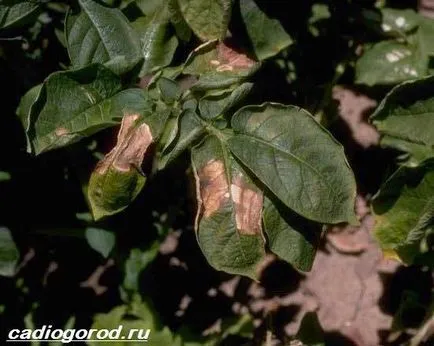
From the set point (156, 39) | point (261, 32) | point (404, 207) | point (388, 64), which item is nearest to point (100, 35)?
point (156, 39)

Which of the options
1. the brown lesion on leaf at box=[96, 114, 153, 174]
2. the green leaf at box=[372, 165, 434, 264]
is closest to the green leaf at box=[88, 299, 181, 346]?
the green leaf at box=[372, 165, 434, 264]

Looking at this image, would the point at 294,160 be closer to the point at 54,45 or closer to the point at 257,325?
the point at 54,45

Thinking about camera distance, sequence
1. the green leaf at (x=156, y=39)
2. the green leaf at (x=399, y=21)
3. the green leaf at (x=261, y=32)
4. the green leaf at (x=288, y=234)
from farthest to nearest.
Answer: the green leaf at (x=399, y=21)
the green leaf at (x=261, y=32)
the green leaf at (x=156, y=39)
the green leaf at (x=288, y=234)

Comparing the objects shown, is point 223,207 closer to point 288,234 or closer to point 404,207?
point 288,234

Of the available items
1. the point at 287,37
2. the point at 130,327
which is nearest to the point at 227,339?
the point at 130,327

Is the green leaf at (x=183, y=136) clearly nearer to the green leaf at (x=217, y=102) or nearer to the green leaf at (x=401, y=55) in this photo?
the green leaf at (x=217, y=102)

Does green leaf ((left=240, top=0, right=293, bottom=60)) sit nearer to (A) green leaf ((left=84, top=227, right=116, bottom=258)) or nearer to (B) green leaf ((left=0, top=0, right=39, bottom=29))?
(B) green leaf ((left=0, top=0, right=39, bottom=29))

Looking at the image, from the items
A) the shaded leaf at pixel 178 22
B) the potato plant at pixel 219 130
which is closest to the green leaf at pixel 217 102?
the potato plant at pixel 219 130
